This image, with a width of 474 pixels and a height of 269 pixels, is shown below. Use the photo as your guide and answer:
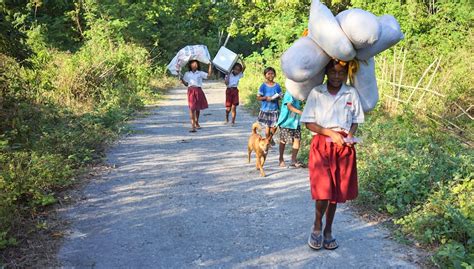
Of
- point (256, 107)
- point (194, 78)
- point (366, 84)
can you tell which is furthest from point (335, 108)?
point (256, 107)

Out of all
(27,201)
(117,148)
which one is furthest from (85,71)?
(27,201)

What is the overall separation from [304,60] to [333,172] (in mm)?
1024

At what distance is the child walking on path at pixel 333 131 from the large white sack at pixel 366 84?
7cm

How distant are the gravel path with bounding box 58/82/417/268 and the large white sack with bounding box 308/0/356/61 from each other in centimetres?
180

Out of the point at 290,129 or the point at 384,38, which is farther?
the point at 290,129

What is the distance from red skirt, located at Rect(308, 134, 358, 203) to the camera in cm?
384

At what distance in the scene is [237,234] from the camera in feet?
14.4

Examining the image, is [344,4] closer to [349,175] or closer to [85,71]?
[85,71]

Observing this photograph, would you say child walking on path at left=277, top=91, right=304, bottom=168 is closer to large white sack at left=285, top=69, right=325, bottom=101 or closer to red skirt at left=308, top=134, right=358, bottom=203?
large white sack at left=285, top=69, right=325, bottom=101

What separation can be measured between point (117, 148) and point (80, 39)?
52.5 ft

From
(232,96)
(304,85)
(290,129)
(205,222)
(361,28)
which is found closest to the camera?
(361,28)

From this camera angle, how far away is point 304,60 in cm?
360

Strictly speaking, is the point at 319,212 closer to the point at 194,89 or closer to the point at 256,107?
the point at 194,89

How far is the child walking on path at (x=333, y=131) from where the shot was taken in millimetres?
3836
